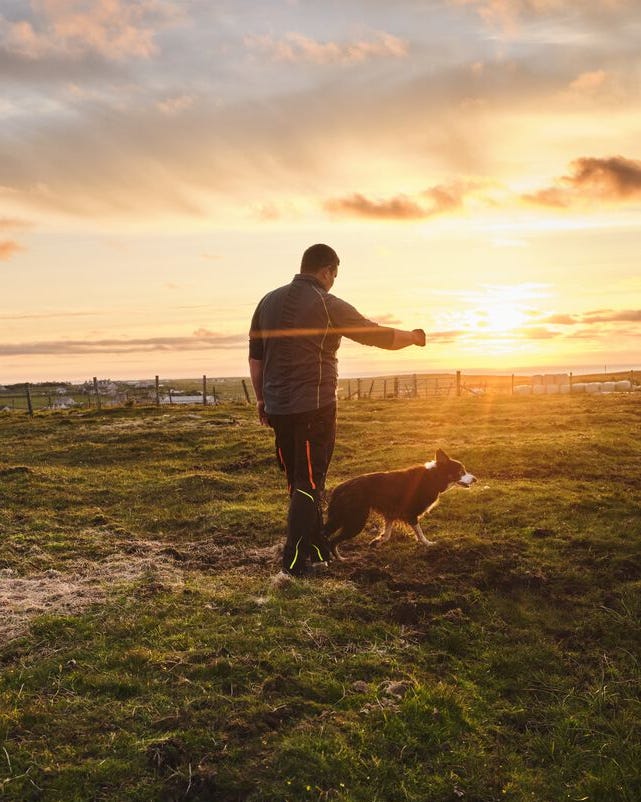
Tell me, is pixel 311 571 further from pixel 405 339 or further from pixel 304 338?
pixel 405 339

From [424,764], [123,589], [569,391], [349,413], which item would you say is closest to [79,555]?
[123,589]

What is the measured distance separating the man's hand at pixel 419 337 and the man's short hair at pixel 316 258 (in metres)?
1.19

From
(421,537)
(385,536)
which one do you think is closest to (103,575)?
(385,536)

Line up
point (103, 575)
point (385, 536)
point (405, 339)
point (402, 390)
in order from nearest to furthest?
point (405, 339), point (103, 575), point (385, 536), point (402, 390)

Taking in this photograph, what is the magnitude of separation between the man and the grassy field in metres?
0.91

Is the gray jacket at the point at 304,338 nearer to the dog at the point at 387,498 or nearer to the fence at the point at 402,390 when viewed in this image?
the dog at the point at 387,498

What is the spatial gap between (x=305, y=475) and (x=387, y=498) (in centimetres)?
210

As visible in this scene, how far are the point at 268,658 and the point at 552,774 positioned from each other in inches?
90.2

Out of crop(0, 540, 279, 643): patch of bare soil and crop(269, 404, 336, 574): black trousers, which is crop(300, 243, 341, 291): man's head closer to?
crop(269, 404, 336, 574): black trousers

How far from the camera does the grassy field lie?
165 inches

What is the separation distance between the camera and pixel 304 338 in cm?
713

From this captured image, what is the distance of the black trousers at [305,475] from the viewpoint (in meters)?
7.32

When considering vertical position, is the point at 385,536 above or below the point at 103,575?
above

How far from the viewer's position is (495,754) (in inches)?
176
